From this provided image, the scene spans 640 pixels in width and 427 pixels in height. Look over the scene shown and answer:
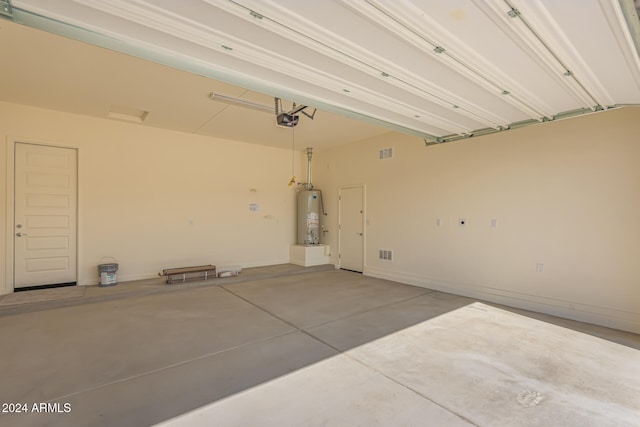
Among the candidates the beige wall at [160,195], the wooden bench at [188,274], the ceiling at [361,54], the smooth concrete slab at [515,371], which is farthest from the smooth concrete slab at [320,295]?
the ceiling at [361,54]

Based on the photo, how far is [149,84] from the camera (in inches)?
154

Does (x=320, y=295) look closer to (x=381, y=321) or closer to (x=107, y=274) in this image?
(x=381, y=321)

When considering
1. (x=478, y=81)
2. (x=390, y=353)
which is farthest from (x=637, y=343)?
(x=478, y=81)

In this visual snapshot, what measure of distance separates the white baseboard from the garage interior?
0.8 inches

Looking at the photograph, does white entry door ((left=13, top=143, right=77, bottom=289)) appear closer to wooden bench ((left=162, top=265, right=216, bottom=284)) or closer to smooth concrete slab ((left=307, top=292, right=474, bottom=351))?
wooden bench ((left=162, top=265, right=216, bottom=284))

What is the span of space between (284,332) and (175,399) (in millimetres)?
1387

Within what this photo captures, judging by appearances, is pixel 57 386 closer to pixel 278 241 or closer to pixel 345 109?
pixel 345 109

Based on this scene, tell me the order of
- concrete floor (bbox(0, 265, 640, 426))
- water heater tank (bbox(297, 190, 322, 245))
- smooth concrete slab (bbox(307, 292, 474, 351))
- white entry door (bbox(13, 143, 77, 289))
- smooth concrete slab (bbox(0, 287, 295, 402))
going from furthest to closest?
1. water heater tank (bbox(297, 190, 322, 245))
2. white entry door (bbox(13, 143, 77, 289))
3. smooth concrete slab (bbox(307, 292, 474, 351))
4. smooth concrete slab (bbox(0, 287, 295, 402))
5. concrete floor (bbox(0, 265, 640, 426))

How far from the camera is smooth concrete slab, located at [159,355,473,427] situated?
1.92 metres

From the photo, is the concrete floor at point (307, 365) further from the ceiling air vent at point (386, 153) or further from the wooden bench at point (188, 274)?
the ceiling air vent at point (386, 153)

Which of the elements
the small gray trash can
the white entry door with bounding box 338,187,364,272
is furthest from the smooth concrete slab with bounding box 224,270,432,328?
the small gray trash can

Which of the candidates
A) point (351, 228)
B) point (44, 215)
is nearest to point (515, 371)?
point (351, 228)

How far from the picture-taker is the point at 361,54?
2355 mm

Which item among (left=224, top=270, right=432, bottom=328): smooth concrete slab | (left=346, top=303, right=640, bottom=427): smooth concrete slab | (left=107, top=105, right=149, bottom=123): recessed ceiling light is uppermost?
(left=107, top=105, right=149, bottom=123): recessed ceiling light
